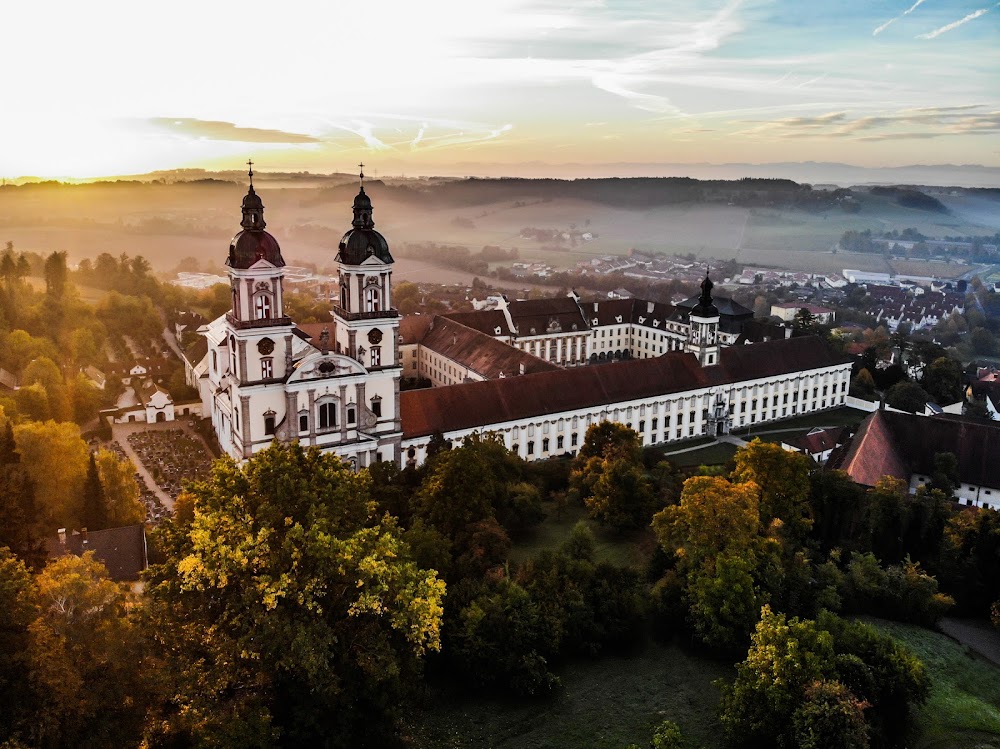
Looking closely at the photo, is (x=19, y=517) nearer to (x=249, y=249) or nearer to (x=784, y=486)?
(x=249, y=249)

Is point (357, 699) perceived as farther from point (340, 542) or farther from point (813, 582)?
point (813, 582)

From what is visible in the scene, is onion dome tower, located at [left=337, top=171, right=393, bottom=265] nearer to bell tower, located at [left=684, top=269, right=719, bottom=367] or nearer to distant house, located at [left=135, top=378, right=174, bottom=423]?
distant house, located at [left=135, top=378, right=174, bottom=423]

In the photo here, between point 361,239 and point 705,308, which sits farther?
point 705,308

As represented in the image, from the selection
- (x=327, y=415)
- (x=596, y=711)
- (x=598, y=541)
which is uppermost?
(x=327, y=415)

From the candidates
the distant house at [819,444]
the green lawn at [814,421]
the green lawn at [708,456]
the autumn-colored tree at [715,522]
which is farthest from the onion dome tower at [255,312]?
the green lawn at [814,421]

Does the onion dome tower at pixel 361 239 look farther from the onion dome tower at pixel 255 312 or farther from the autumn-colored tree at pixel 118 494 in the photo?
the autumn-colored tree at pixel 118 494

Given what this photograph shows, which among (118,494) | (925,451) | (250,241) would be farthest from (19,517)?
(925,451)
